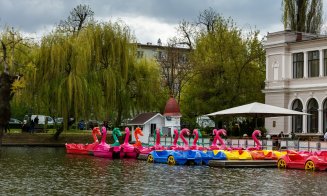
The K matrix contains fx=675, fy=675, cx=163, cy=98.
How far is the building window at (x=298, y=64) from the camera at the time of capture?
6316 cm

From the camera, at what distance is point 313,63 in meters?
61.7

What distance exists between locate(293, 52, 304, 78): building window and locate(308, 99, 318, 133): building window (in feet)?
10.5

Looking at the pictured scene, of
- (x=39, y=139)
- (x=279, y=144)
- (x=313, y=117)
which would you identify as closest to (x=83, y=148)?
(x=279, y=144)

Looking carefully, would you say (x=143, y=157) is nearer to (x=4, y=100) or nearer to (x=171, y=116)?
(x=4, y=100)

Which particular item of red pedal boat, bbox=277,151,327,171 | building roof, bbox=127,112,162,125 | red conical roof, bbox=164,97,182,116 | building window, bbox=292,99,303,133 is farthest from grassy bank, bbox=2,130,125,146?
red pedal boat, bbox=277,151,327,171

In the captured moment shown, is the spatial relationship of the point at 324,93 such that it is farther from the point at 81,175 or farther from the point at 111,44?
the point at 81,175

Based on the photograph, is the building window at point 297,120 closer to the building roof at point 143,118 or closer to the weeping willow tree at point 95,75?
the building roof at point 143,118

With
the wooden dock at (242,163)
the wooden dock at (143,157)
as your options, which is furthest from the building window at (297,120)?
the wooden dock at (242,163)

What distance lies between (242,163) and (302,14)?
124ft

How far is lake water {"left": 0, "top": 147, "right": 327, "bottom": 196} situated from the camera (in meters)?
23.4

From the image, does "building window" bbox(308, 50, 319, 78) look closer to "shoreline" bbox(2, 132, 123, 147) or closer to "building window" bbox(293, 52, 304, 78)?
"building window" bbox(293, 52, 304, 78)

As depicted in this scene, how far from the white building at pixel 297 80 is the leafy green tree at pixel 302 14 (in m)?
4.43

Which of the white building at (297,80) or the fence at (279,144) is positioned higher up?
the white building at (297,80)

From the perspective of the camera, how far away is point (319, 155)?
34531mm
